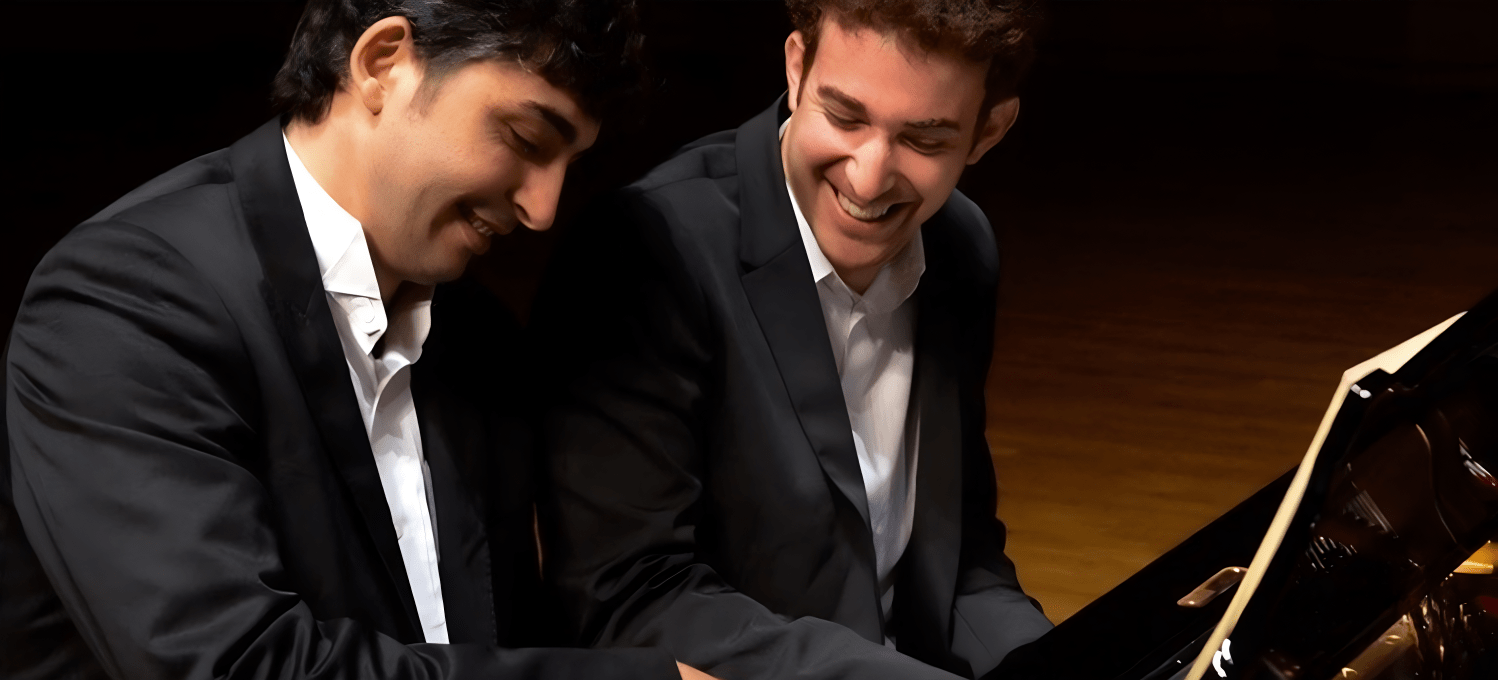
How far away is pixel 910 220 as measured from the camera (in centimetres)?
157

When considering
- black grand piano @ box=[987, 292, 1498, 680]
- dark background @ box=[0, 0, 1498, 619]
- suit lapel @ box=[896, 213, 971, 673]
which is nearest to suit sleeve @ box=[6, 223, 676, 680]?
dark background @ box=[0, 0, 1498, 619]

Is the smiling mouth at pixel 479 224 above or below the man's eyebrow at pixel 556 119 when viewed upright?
below

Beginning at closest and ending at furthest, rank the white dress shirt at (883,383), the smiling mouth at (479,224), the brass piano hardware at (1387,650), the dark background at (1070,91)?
1. the brass piano hardware at (1387,650)
2. the smiling mouth at (479,224)
3. the white dress shirt at (883,383)
4. the dark background at (1070,91)

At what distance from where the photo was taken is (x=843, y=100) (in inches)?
57.8

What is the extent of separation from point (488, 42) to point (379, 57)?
101 mm

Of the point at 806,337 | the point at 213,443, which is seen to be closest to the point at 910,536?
the point at 806,337

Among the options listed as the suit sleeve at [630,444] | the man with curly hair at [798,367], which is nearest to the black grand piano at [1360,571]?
the man with curly hair at [798,367]

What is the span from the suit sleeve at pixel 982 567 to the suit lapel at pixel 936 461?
3 cm

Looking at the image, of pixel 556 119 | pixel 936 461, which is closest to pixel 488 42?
pixel 556 119

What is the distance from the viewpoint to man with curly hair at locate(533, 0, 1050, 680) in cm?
145

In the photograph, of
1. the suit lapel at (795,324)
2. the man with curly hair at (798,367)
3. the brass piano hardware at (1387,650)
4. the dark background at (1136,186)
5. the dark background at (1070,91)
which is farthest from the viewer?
the dark background at (1070,91)

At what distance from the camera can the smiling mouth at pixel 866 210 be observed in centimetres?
154

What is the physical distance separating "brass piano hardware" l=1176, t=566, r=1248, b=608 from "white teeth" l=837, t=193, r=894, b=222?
495 mm

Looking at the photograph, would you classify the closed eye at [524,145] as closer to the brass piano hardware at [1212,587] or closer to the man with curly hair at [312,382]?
the man with curly hair at [312,382]
